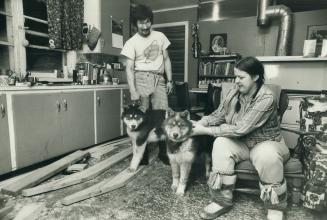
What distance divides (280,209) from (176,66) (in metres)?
5.20

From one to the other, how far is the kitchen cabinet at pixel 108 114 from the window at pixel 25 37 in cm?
88

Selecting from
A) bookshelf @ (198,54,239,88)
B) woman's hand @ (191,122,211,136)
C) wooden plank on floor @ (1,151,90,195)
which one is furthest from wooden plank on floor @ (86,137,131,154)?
bookshelf @ (198,54,239,88)

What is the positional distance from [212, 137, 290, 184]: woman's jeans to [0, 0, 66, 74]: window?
2679 mm

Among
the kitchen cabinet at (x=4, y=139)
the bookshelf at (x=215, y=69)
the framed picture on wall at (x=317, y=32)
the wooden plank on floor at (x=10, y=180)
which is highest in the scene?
the framed picture on wall at (x=317, y=32)

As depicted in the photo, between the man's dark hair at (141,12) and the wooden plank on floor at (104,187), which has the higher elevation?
the man's dark hair at (141,12)

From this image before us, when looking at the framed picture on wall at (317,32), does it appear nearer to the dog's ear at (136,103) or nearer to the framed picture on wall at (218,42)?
the framed picture on wall at (218,42)

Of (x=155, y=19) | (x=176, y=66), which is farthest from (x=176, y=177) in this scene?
(x=155, y=19)

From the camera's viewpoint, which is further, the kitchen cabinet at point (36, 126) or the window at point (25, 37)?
the window at point (25, 37)

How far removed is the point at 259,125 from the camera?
1.92 m

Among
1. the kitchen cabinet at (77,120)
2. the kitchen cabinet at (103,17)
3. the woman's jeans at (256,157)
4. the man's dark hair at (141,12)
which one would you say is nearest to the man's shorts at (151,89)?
the man's dark hair at (141,12)

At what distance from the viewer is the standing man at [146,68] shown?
3.02m

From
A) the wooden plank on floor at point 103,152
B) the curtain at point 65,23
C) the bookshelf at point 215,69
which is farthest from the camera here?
the bookshelf at point 215,69

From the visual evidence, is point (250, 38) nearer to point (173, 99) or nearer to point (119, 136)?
point (173, 99)

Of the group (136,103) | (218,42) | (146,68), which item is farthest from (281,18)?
(136,103)
